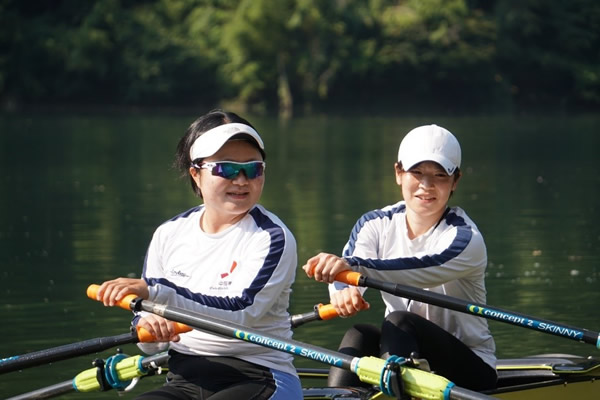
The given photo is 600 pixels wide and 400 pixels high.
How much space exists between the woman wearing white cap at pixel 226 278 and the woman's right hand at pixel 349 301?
21.2 inches

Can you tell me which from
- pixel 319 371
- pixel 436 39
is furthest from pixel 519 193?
pixel 436 39

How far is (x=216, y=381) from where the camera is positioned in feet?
14.9

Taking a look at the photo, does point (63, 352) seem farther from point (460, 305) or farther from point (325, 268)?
point (460, 305)

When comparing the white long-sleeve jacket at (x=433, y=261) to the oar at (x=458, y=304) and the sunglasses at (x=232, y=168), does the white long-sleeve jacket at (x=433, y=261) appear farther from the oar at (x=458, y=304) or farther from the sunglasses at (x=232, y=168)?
the sunglasses at (x=232, y=168)

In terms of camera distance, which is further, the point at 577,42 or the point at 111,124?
the point at 577,42

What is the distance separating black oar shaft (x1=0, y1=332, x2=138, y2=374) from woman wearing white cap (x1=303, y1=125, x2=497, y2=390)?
3.09 feet

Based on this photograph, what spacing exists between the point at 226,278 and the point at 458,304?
125cm

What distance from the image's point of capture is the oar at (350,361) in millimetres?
4484

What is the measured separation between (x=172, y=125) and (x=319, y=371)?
3666cm

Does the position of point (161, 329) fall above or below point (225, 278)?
below

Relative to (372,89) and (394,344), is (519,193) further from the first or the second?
(372,89)

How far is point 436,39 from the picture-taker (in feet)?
190

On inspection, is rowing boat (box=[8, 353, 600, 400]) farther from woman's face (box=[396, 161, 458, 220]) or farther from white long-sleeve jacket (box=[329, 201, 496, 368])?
woman's face (box=[396, 161, 458, 220])

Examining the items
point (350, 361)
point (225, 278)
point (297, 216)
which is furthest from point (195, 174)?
point (297, 216)
